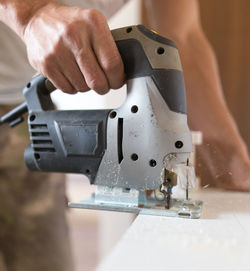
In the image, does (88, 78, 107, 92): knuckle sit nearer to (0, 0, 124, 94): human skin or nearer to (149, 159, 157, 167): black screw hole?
(0, 0, 124, 94): human skin

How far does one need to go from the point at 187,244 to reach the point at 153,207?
0.22 meters

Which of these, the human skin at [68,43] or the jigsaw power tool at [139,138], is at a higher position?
the human skin at [68,43]

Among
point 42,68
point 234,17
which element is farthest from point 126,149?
point 234,17

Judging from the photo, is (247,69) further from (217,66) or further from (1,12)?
(1,12)

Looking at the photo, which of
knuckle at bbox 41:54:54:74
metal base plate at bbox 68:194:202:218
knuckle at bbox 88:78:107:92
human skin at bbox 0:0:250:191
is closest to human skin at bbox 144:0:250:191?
human skin at bbox 0:0:250:191

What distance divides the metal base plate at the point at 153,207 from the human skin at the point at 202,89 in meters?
0.25

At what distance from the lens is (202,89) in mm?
1096

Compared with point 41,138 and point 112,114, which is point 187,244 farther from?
point 41,138

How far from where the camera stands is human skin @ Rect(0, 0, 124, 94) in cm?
64

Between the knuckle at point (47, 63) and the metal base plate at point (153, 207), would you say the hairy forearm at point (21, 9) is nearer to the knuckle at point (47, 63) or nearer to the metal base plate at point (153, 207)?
the knuckle at point (47, 63)

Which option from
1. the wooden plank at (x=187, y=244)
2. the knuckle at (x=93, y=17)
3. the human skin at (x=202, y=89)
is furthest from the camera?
the human skin at (x=202, y=89)

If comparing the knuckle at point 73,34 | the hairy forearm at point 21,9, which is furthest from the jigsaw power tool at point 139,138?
the hairy forearm at point 21,9

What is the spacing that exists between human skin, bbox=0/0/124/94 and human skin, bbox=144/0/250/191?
0.39 meters

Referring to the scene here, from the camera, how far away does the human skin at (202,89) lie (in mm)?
972
